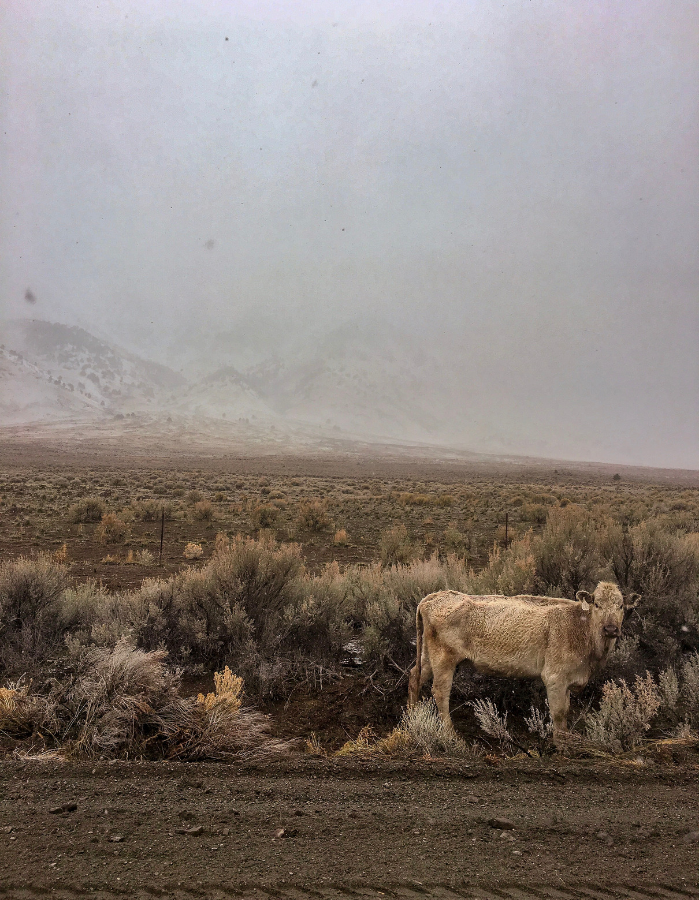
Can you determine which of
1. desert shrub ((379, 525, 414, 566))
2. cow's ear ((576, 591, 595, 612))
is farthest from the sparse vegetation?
desert shrub ((379, 525, 414, 566))

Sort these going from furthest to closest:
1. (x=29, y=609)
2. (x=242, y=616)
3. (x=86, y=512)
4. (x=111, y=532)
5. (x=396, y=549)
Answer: (x=86, y=512), (x=111, y=532), (x=396, y=549), (x=29, y=609), (x=242, y=616)

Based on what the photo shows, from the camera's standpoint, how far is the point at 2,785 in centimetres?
373

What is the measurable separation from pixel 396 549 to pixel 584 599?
10.2 m

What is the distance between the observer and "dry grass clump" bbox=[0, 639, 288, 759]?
4.55m

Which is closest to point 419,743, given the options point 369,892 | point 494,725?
point 494,725

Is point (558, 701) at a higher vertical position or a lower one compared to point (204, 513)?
higher

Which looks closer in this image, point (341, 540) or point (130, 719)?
point (130, 719)

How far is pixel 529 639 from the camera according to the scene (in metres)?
5.43

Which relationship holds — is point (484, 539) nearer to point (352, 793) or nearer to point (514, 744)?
point (514, 744)

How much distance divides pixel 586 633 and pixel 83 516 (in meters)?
20.8

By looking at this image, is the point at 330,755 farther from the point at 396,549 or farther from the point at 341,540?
the point at 341,540

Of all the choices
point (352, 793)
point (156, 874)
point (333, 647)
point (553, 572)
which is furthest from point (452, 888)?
point (553, 572)

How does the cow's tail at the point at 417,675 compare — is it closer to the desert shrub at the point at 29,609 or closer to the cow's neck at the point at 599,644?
the cow's neck at the point at 599,644

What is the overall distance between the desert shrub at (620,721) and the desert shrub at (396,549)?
325 inches
